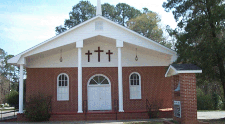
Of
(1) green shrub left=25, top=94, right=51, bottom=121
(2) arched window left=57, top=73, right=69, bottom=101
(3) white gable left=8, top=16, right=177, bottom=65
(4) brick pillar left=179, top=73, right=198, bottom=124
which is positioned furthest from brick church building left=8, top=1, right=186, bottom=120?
(4) brick pillar left=179, top=73, right=198, bottom=124

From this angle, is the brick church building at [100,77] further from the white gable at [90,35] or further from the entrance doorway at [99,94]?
the white gable at [90,35]

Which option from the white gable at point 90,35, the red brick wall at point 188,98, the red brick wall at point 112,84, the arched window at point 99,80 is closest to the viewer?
the red brick wall at point 188,98

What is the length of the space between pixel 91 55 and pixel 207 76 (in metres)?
8.35

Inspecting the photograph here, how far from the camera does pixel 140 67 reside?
65.6 feet

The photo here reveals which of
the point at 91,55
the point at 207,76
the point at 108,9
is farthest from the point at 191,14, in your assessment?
the point at 108,9

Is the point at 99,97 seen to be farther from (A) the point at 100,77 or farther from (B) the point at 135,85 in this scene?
(B) the point at 135,85

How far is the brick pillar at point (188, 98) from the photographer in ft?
37.3

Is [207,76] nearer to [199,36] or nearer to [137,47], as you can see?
[199,36]

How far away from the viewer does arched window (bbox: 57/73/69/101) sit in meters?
19.8

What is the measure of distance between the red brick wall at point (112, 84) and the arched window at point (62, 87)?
8.8 inches

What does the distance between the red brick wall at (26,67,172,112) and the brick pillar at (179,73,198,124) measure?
8108mm

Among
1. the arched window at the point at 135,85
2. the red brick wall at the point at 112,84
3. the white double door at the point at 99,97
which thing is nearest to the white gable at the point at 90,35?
the red brick wall at the point at 112,84

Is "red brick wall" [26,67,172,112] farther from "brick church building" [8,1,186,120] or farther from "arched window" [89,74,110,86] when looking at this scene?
"arched window" [89,74,110,86]

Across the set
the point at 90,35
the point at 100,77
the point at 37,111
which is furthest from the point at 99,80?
the point at 37,111
